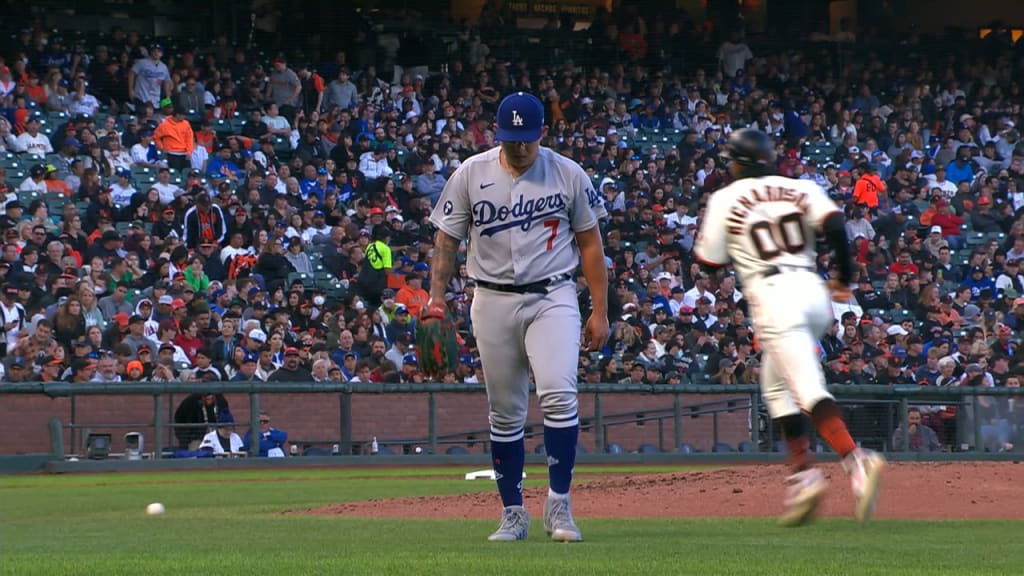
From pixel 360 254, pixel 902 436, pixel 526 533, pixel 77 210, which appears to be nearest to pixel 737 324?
pixel 902 436

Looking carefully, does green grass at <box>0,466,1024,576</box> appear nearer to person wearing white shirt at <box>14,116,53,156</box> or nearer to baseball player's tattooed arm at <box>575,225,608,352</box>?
baseball player's tattooed arm at <box>575,225,608,352</box>

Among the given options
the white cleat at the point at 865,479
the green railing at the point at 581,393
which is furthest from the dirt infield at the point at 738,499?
the green railing at the point at 581,393

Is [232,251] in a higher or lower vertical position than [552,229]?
higher

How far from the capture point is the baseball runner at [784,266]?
6.74 metres

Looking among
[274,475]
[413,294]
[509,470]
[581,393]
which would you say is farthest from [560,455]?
[413,294]

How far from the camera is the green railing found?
57.0 feet

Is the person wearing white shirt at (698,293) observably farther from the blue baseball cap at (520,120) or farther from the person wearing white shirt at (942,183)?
the blue baseball cap at (520,120)

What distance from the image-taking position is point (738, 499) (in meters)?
11.2

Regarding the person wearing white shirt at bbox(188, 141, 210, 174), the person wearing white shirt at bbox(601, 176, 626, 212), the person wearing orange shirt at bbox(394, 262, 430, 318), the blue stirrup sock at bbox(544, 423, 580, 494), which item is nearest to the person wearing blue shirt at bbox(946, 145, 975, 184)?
the person wearing white shirt at bbox(601, 176, 626, 212)

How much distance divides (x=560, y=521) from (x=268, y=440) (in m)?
11.1

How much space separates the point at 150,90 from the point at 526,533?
17.0 m

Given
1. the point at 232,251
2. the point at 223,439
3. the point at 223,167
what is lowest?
the point at 223,439

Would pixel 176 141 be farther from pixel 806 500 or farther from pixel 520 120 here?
pixel 806 500

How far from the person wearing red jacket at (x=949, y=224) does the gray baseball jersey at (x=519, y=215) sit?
63.7 feet
